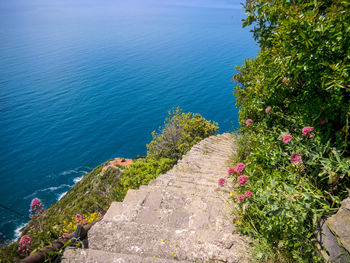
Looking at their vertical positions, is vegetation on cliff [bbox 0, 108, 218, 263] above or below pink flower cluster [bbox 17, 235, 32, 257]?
above

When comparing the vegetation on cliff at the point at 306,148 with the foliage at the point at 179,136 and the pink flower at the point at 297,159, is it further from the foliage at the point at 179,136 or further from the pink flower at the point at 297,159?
the foliage at the point at 179,136

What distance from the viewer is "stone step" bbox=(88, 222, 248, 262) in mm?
2590

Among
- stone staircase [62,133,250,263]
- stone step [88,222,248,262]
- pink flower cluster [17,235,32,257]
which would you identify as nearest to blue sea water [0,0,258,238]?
stone staircase [62,133,250,263]

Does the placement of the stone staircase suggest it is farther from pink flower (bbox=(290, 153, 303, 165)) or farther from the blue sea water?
the blue sea water

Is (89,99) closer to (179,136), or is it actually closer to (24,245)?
(179,136)

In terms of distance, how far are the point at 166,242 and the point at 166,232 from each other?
0.20 meters

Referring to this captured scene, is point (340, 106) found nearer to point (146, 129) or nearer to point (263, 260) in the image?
point (263, 260)

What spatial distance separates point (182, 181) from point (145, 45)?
249ft

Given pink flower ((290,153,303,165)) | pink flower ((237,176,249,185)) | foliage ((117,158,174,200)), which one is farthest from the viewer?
foliage ((117,158,174,200))

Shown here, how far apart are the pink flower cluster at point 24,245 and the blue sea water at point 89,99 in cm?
2955

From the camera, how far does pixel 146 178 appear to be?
11.6 metres

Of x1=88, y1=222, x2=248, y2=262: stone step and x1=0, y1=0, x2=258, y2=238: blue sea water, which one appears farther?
x1=0, y1=0, x2=258, y2=238: blue sea water

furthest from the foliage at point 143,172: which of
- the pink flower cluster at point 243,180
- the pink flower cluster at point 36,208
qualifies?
the pink flower cluster at point 243,180

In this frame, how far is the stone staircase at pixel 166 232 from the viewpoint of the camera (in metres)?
2.58
